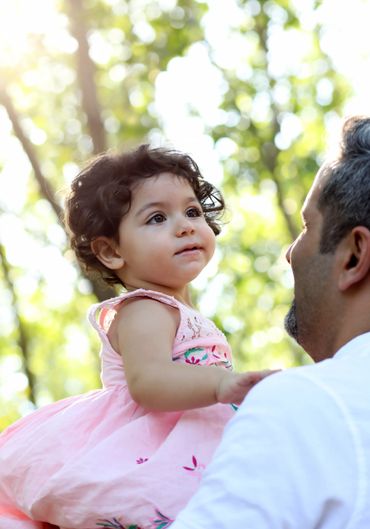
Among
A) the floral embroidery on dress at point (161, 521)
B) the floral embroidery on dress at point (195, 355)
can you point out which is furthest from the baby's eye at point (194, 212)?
the floral embroidery on dress at point (161, 521)

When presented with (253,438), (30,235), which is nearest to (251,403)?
(253,438)

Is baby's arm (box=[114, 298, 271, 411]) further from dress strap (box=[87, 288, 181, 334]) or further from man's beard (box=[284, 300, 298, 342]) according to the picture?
man's beard (box=[284, 300, 298, 342])

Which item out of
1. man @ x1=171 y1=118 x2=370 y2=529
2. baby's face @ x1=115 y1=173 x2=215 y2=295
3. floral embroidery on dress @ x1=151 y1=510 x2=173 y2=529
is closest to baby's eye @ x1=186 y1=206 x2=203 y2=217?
baby's face @ x1=115 y1=173 x2=215 y2=295

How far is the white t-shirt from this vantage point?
2004 mm

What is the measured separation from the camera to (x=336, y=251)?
2664 mm

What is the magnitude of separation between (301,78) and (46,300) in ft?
→ 30.5

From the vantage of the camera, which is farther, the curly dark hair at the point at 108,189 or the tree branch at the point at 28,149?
the tree branch at the point at 28,149

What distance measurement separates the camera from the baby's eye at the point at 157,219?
10.8 ft

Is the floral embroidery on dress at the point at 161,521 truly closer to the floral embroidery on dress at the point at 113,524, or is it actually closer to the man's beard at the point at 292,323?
the floral embroidery on dress at the point at 113,524

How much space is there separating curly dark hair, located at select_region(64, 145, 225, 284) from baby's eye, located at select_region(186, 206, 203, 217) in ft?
0.41

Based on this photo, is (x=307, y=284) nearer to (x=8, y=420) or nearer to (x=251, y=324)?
(x=8, y=420)

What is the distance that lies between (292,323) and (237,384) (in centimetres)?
37

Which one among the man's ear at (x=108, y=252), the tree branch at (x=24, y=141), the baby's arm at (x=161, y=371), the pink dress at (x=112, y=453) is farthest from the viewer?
the tree branch at (x=24, y=141)

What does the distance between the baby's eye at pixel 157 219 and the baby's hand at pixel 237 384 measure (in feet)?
2.37
